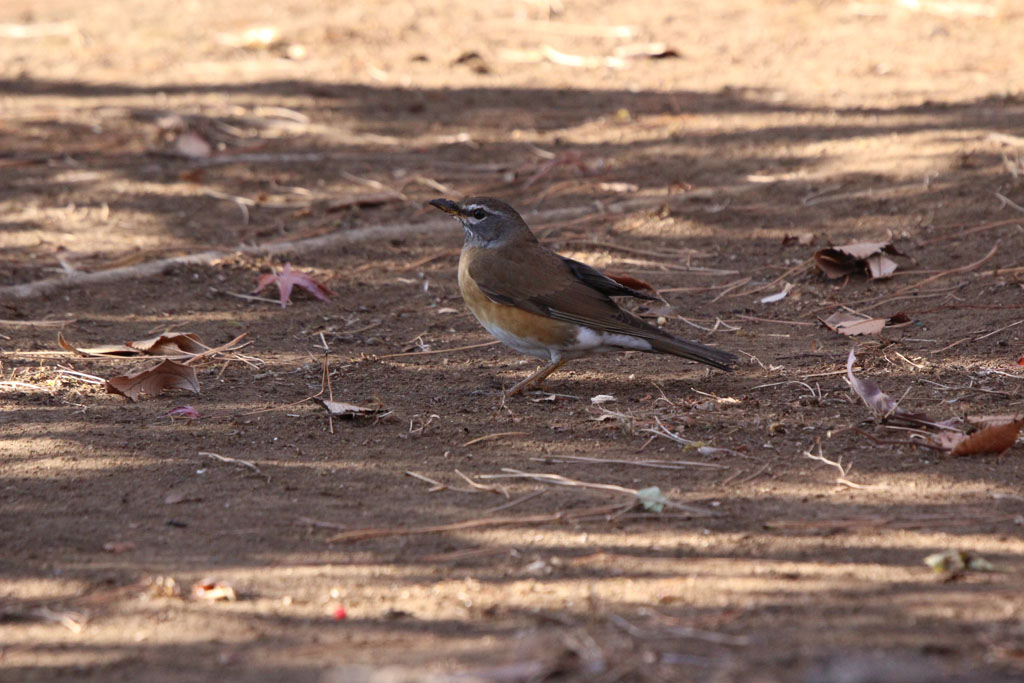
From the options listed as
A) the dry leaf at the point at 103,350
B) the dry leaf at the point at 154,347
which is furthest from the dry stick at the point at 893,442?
the dry leaf at the point at 103,350

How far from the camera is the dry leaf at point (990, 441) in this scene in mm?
4668

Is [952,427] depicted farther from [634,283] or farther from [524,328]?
[634,283]

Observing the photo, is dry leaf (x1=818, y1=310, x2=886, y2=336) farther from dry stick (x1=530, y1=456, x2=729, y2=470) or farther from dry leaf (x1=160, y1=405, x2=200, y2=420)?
dry leaf (x1=160, y1=405, x2=200, y2=420)

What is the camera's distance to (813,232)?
7.96m

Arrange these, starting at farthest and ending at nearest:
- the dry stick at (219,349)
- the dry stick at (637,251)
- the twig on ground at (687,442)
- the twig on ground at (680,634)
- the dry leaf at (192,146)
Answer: the dry leaf at (192,146), the dry stick at (637,251), the dry stick at (219,349), the twig on ground at (687,442), the twig on ground at (680,634)

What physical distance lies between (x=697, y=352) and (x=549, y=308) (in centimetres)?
88

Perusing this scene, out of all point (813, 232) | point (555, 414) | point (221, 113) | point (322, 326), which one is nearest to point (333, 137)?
point (221, 113)

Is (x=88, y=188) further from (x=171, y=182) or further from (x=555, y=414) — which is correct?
(x=555, y=414)

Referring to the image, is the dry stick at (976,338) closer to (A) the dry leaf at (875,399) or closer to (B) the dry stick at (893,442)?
(A) the dry leaf at (875,399)

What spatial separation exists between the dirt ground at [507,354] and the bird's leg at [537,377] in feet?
0.70

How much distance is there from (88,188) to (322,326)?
135 inches

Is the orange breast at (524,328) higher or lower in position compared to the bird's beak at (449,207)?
lower

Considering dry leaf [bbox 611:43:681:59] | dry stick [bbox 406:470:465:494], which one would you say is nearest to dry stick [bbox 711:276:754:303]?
dry stick [bbox 406:470:465:494]

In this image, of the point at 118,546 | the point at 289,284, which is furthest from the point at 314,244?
the point at 118,546
